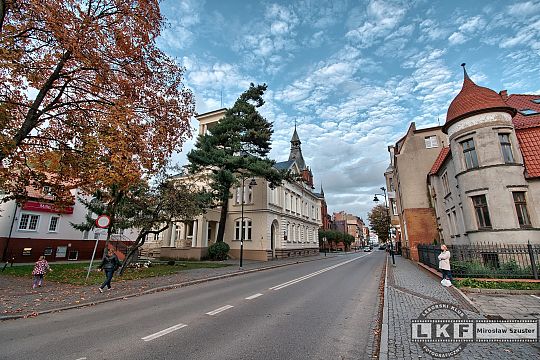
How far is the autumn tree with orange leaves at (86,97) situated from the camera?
1002 cm

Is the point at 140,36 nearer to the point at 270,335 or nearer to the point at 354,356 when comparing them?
the point at 270,335

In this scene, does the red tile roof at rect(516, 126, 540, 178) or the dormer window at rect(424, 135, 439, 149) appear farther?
the dormer window at rect(424, 135, 439, 149)

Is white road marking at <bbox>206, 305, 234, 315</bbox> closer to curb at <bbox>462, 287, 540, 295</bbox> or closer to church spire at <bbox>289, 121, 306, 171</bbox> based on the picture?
curb at <bbox>462, 287, 540, 295</bbox>

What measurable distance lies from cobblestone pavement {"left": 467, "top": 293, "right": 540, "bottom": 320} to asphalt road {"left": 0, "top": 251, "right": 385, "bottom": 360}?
3.16 meters

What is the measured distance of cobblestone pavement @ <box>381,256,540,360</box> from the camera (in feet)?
15.5

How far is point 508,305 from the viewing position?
8.42 metres

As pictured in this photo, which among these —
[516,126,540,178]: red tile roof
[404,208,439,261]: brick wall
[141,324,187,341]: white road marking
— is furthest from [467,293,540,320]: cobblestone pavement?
[404,208,439,261]: brick wall

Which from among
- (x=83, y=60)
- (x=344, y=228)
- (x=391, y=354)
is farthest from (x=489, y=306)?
(x=344, y=228)

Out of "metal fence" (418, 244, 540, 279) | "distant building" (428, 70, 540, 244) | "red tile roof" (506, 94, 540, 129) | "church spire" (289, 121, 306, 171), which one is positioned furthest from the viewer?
"church spire" (289, 121, 306, 171)

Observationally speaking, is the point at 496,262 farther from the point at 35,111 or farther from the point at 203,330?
the point at 35,111

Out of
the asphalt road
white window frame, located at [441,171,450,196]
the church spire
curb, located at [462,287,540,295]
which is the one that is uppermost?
the church spire

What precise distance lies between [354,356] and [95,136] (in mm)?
12191

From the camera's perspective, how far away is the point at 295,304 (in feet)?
29.5

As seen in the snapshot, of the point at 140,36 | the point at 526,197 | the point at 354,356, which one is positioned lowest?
the point at 354,356
